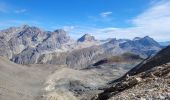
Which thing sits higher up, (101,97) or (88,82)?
(101,97)

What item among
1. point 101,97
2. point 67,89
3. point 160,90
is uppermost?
point 160,90

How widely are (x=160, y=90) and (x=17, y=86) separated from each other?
2349 inches

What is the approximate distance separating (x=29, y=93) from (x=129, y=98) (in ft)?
173

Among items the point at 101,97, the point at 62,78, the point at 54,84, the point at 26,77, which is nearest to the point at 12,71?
the point at 26,77

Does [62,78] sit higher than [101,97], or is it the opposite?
[101,97]

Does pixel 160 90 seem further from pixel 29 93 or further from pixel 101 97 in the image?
pixel 29 93

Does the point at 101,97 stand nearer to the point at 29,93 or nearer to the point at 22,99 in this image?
the point at 22,99

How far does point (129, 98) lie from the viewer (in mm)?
17156

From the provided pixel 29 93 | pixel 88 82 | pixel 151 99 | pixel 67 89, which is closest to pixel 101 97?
pixel 151 99

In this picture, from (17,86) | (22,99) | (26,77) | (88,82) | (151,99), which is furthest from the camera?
(88,82)

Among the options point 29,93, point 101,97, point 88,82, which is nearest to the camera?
point 101,97

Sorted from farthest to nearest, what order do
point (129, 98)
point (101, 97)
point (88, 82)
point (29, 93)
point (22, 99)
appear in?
point (88, 82) → point (29, 93) → point (22, 99) → point (101, 97) → point (129, 98)

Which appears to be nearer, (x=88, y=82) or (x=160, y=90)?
(x=160, y=90)

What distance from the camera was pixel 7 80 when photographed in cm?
7556
